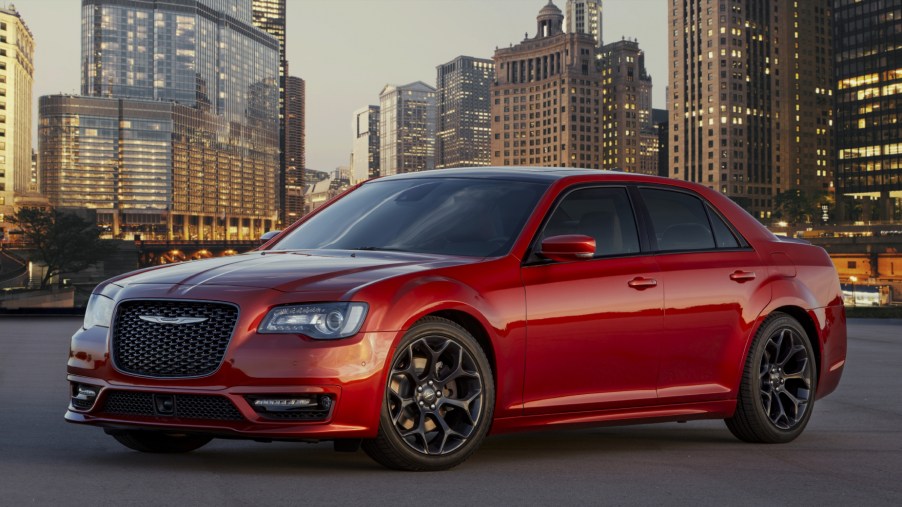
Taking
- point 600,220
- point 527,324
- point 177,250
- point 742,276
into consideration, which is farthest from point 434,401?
point 177,250

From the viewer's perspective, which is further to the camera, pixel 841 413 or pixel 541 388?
pixel 841 413

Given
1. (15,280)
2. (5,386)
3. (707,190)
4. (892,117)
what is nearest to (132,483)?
(707,190)

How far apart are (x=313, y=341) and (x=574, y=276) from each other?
1686 millimetres

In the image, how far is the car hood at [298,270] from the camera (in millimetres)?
5473

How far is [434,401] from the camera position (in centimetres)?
566

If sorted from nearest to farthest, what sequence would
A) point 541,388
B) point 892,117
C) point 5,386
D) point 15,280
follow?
point 541,388 → point 5,386 → point 15,280 → point 892,117

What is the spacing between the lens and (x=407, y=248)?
6.31 meters

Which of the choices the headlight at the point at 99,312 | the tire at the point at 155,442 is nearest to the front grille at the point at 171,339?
the headlight at the point at 99,312

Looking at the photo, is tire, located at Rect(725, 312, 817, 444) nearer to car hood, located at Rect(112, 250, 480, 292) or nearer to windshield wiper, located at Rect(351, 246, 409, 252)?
car hood, located at Rect(112, 250, 480, 292)

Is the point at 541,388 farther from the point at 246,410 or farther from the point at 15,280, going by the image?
the point at 15,280

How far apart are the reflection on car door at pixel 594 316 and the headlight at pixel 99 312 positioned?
214 centimetres

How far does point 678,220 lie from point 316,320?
2.90 m

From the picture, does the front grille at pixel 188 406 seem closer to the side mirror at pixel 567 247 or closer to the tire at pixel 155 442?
the tire at pixel 155 442

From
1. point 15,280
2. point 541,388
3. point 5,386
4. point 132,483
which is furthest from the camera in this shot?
point 15,280
